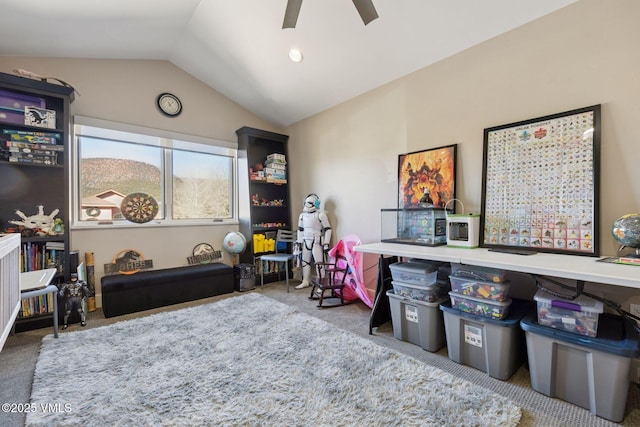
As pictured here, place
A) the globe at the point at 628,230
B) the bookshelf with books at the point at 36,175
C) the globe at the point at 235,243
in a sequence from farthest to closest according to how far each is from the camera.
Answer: the globe at the point at 235,243 < the bookshelf with books at the point at 36,175 < the globe at the point at 628,230

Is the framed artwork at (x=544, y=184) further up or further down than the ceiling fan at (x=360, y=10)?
further down

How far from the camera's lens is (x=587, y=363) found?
1.40 meters

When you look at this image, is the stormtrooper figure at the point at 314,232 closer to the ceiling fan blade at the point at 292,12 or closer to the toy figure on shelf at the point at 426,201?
the toy figure on shelf at the point at 426,201

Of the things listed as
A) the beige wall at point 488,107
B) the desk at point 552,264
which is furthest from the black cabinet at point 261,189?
the desk at point 552,264

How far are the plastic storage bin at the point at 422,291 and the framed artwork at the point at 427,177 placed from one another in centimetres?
80

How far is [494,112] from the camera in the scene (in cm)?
227

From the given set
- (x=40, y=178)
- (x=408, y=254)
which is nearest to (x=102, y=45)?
(x=40, y=178)

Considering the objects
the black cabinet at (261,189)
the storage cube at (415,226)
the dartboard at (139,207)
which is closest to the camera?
the storage cube at (415,226)

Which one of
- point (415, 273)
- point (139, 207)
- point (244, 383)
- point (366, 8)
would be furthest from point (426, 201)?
point (139, 207)

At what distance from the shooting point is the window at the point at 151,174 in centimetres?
317

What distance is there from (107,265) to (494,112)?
425cm

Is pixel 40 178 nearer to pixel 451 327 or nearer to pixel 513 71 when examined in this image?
Result: pixel 451 327

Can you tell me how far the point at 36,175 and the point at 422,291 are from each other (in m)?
3.85

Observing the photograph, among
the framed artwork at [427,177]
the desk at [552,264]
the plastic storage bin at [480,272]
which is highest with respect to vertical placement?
the framed artwork at [427,177]
